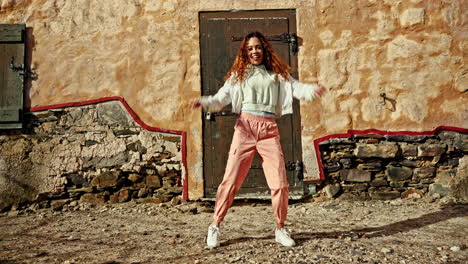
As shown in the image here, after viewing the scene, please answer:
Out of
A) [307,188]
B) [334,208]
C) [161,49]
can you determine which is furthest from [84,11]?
[334,208]

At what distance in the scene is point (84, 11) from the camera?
4371 mm

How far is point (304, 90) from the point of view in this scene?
8.95 ft

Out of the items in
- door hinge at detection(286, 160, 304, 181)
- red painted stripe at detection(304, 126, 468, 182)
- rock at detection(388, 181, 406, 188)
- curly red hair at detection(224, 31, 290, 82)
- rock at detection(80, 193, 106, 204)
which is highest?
curly red hair at detection(224, 31, 290, 82)

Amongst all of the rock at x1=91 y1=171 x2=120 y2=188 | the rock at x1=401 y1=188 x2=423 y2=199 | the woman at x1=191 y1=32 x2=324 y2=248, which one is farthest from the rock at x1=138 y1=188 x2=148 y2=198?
the rock at x1=401 y1=188 x2=423 y2=199

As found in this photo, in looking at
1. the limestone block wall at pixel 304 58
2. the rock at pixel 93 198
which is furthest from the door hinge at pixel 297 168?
the rock at pixel 93 198

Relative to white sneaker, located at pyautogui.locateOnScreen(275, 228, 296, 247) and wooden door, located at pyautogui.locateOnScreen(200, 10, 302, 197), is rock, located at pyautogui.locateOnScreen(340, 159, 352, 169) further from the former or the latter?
white sneaker, located at pyautogui.locateOnScreen(275, 228, 296, 247)

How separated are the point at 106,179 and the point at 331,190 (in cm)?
249

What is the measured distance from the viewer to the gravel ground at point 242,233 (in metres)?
2.48

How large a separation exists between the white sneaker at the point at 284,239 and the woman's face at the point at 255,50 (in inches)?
48.4

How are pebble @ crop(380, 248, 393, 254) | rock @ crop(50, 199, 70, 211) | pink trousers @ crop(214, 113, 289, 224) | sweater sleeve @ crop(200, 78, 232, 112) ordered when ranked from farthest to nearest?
rock @ crop(50, 199, 70, 211)
sweater sleeve @ crop(200, 78, 232, 112)
pink trousers @ crop(214, 113, 289, 224)
pebble @ crop(380, 248, 393, 254)

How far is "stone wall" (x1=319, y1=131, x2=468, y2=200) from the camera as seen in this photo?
419cm

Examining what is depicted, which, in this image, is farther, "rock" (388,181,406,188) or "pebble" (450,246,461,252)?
"rock" (388,181,406,188)

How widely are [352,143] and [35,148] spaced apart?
3.51 meters

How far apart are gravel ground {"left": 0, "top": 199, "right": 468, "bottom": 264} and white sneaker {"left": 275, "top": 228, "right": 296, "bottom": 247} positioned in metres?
0.07
